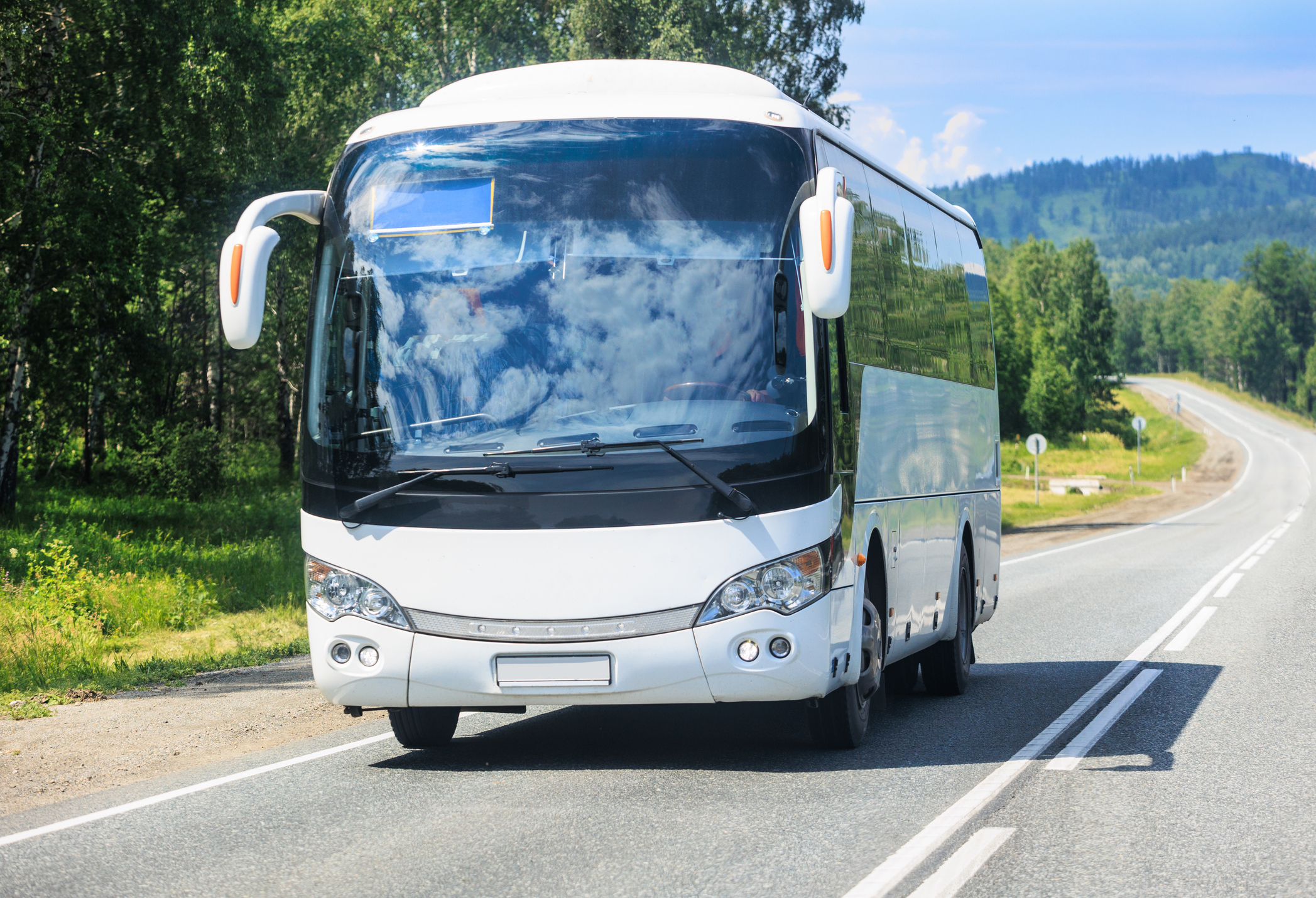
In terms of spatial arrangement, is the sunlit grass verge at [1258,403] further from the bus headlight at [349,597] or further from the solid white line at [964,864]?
the bus headlight at [349,597]

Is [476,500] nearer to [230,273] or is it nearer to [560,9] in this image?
[230,273]

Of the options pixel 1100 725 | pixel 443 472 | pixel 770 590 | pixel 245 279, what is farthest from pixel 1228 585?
pixel 245 279

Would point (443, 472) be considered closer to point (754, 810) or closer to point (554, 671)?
point (554, 671)

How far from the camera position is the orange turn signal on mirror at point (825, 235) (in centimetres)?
621

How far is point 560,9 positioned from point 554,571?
33.4m

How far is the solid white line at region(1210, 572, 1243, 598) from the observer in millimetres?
19031

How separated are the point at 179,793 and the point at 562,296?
311 centimetres

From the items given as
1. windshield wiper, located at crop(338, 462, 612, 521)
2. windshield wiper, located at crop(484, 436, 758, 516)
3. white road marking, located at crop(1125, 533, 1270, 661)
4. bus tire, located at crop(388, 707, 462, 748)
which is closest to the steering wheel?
windshield wiper, located at crop(484, 436, 758, 516)

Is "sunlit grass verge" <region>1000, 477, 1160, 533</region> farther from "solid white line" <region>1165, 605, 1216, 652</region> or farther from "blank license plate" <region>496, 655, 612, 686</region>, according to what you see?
"blank license plate" <region>496, 655, 612, 686</region>

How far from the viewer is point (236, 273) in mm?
6406

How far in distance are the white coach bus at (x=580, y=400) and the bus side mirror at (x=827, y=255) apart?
0.01 metres

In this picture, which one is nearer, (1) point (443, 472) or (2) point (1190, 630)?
(1) point (443, 472)

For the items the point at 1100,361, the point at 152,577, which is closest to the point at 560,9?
the point at 152,577

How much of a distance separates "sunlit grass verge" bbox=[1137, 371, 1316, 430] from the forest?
105 m
